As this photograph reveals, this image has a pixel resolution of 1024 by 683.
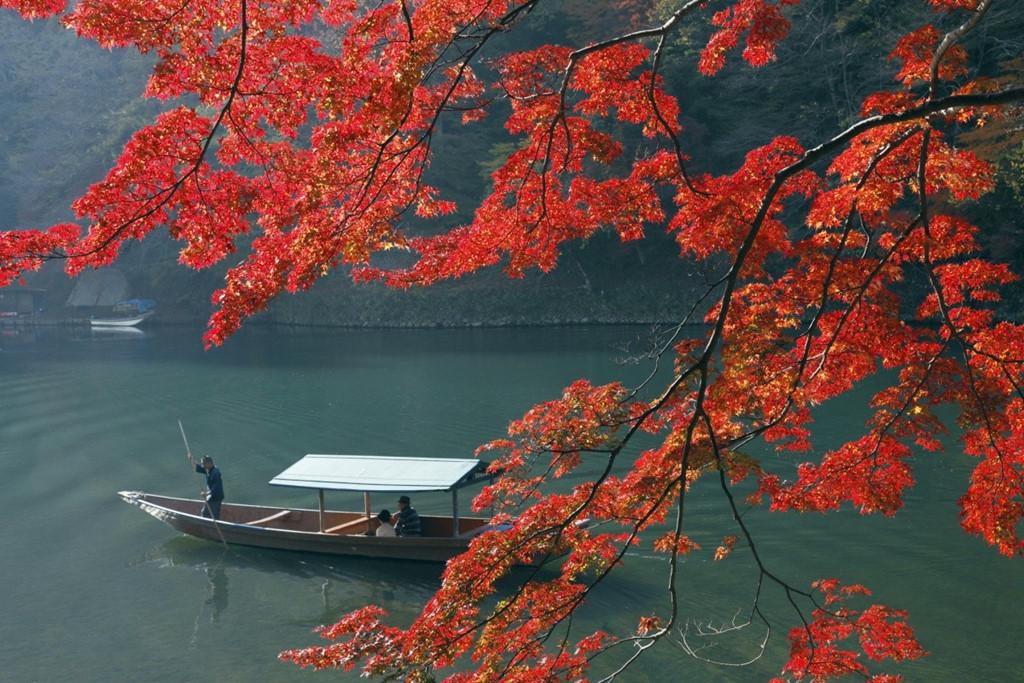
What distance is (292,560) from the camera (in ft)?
34.8

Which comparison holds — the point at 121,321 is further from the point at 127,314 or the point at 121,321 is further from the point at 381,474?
the point at 381,474

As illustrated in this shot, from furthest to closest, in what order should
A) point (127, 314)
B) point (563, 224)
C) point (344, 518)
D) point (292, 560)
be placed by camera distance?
1. point (127, 314)
2. point (344, 518)
3. point (292, 560)
4. point (563, 224)

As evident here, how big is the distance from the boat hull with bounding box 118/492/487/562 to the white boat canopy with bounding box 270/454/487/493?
23.7 inches

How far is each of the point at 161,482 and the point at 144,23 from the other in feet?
34.8

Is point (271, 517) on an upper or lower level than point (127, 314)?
lower

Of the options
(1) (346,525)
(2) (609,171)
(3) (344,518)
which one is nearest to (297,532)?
(1) (346,525)

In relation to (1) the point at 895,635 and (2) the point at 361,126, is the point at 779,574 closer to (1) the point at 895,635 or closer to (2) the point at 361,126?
(1) the point at 895,635

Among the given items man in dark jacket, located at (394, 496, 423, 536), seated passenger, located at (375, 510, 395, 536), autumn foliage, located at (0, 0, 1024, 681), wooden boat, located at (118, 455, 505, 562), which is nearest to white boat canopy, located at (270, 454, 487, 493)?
wooden boat, located at (118, 455, 505, 562)

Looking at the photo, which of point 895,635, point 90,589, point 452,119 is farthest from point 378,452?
point 452,119

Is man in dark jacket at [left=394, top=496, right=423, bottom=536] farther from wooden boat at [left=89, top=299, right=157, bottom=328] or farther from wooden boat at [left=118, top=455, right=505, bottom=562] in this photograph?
wooden boat at [left=89, top=299, right=157, bottom=328]

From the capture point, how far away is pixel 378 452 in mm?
15000

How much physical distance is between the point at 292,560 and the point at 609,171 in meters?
19.2

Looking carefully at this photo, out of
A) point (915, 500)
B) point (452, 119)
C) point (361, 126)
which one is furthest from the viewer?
point (452, 119)

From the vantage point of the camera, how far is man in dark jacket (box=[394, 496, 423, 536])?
33.3 feet
